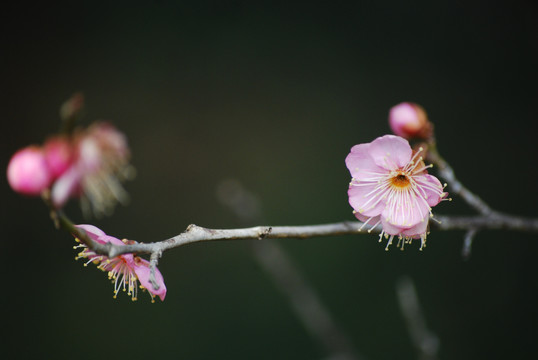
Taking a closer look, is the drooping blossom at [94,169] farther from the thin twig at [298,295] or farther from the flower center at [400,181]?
the thin twig at [298,295]

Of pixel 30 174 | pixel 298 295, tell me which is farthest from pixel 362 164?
pixel 298 295

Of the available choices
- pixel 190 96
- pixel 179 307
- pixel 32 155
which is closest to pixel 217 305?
pixel 179 307

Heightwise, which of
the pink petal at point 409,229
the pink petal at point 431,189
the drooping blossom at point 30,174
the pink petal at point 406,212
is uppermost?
the pink petal at point 431,189

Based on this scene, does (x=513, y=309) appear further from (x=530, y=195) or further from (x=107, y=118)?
(x=107, y=118)

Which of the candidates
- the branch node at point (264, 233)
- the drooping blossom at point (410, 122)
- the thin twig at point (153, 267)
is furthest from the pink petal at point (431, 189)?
the thin twig at point (153, 267)

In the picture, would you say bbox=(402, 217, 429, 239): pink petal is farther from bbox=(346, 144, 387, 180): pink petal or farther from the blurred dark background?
the blurred dark background

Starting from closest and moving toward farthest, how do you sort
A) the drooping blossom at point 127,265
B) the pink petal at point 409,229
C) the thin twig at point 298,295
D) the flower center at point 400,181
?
the drooping blossom at point 127,265
the pink petal at point 409,229
the flower center at point 400,181
the thin twig at point 298,295

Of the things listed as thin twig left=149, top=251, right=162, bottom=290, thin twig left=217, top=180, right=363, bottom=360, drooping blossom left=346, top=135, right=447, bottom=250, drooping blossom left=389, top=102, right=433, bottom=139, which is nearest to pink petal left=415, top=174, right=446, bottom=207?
drooping blossom left=346, top=135, right=447, bottom=250
